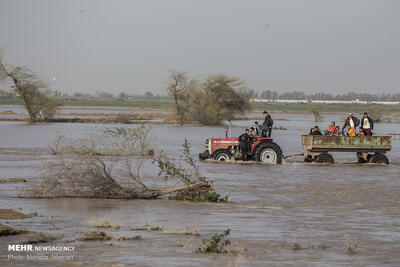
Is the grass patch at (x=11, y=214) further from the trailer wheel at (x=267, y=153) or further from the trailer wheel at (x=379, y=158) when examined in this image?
the trailer wheel at (x=379, y=158)

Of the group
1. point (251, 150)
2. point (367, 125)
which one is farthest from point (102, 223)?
point (367, 125)

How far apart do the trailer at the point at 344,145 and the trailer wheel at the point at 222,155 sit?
9.85 ft

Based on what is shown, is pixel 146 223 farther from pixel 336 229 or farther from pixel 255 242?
pixel 336 229

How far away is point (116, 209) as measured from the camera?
15.3 meters

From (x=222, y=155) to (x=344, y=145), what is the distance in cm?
472

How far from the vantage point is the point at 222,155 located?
27250 millimetres

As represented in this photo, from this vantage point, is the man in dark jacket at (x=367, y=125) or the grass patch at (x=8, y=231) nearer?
the grass patch at (x=8, y=231)

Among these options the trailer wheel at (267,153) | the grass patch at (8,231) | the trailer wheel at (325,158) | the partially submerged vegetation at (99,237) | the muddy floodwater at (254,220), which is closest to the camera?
the muddy floodwater at (254,220)

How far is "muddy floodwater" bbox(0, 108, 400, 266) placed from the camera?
414 inches

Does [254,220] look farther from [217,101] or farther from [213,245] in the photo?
[217,101]

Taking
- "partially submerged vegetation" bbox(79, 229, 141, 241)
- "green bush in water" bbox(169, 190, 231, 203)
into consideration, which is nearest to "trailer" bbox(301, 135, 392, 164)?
"green bush in water" bbox(169, 190, 231, 203)

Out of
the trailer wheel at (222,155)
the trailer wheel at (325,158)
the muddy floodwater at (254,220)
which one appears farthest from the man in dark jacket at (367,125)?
the trailer wheel at (222,155)

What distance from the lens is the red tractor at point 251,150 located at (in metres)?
26.6

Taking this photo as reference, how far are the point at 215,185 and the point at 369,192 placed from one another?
4.44m
